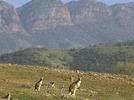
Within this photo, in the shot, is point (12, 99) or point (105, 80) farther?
point (105, 80)

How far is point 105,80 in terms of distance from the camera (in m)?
49.8

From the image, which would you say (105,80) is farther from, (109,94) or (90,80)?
(109,94)

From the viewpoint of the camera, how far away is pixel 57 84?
44.9m

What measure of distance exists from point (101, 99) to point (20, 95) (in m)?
6.75

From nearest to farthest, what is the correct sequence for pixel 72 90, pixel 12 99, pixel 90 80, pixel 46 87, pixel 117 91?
1. pixel 12 99
2. pixel 72 90
3. pixel 46 87
4. pixel 117 91
5. pixel 90 80

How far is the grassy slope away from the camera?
3546 cm

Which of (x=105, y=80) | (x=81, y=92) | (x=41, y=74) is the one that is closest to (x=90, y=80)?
(x=105, y=80)

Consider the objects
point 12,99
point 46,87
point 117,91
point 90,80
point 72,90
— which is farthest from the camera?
point 90,80

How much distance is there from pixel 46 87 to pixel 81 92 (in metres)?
2.76

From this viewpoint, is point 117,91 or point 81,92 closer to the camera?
point 81,92

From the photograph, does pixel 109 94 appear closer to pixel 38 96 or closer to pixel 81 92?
pixel 81 92

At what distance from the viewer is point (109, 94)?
137ft

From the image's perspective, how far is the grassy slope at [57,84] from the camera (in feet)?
116

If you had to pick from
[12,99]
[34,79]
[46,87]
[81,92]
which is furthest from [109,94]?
[12,99]
